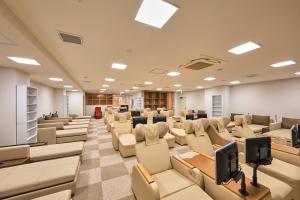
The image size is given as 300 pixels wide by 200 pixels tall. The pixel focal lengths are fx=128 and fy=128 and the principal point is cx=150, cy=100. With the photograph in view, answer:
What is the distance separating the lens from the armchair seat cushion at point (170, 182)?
5.40ft

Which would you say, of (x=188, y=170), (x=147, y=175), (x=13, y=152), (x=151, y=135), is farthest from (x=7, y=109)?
(x=188, y=170)

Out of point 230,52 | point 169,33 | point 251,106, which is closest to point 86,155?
Result: point 169,33

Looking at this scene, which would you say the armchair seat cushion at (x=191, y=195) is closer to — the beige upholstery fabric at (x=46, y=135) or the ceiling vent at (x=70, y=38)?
the ceiling vent at (x=70, y=38)

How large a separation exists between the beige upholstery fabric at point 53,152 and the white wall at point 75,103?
8.81 meters

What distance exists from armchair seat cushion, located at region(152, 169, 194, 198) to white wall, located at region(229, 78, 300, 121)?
728cm

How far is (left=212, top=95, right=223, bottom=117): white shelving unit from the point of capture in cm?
889

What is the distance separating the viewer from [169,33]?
6.61 feet

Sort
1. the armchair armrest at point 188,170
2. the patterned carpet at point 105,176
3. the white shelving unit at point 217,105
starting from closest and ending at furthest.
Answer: the armchair armrest at point 188,170 → the patterned carpet at point 105,176 → the white shelving unit at point 217,105

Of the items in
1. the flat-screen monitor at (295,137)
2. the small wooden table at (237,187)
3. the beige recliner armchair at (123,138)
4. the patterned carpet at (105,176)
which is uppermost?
the flat-screen monitor at (295,137)

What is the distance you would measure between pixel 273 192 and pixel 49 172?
328cm

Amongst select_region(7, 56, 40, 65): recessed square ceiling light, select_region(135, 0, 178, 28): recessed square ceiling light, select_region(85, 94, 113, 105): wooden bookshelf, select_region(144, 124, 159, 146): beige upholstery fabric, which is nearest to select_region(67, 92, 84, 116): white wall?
select_region(85, 94, 113, 105): wooden bookshelf

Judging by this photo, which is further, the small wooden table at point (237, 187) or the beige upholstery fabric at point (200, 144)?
the beige upholstery fabric at point (200, 144)

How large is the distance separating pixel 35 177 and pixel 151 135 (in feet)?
6.29

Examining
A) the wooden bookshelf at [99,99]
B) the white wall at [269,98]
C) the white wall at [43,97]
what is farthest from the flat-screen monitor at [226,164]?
the wooden bookshelf at [99,99]
